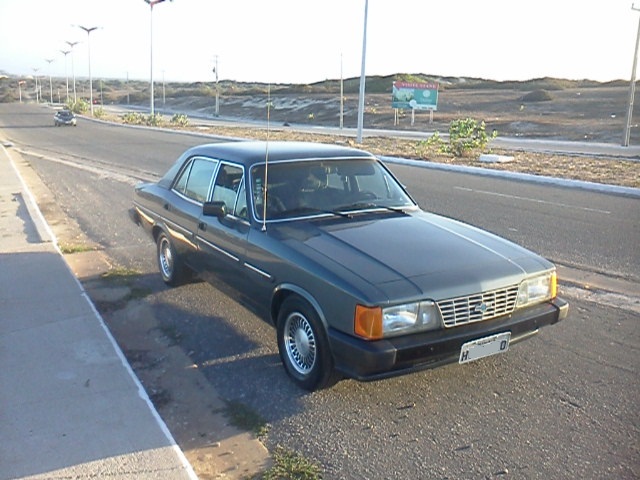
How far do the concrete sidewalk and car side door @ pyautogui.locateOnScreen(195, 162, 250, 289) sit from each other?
1.00m

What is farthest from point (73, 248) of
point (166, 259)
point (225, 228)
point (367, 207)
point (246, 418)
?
point (246, 418)

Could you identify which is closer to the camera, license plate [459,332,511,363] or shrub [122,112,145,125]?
license plate [459,332,511,363]

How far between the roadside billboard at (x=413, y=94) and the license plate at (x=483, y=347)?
161ft

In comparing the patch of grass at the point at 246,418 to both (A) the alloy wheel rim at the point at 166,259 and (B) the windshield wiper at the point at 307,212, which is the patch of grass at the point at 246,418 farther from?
(A) the alloy wheel rim at the point at 166,259

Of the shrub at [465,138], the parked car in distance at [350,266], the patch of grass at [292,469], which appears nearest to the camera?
the patch of grass at [292,469]

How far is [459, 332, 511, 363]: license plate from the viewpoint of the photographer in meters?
3.90

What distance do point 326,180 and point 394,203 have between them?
0.59m

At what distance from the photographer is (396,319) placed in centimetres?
374

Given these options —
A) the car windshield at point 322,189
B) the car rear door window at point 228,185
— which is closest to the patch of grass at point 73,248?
the car rear door window at point 228,185

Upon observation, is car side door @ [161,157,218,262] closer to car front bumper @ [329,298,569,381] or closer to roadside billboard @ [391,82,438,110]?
car front bumper @ [329,298,569,381]

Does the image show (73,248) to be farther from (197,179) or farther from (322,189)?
(322,189)

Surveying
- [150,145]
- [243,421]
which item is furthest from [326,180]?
[150,145]

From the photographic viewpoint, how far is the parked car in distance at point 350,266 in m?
3.77

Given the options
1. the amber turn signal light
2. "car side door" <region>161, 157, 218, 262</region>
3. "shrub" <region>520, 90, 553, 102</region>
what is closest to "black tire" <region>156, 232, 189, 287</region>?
"car side door" <region>161, 157, 218, 262</region>
